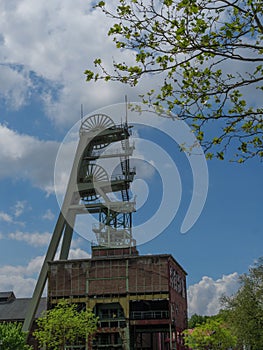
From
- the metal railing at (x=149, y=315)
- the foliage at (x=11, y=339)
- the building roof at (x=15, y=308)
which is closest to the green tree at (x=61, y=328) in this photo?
the foliage at (x=11, y=339)

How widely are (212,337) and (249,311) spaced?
22.7 ft

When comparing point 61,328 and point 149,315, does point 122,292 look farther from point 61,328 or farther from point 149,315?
point 61,328

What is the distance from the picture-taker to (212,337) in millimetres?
42688

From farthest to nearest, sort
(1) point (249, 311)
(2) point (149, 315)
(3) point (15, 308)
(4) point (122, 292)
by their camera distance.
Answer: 1. (3) point (15, 308)
2. (4) point (122, 292)
3. (2) point (149, 315)
4. (1) point (249, 311)

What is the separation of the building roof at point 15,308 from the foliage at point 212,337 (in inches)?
1039

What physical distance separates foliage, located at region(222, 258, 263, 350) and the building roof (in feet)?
107

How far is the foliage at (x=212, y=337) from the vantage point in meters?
41.8

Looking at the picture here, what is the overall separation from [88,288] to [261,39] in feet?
138

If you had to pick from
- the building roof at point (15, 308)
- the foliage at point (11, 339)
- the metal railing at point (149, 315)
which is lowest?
the foliage at point (11, 339)

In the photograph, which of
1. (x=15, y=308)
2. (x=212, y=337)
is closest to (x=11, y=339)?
(x=212, y=337)

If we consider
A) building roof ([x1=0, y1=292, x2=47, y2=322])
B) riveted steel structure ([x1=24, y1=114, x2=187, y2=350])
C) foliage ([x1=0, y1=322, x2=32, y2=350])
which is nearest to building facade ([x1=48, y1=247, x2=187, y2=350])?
riveted steel structure ([x1=24, y1=114, x2=187, y2=350])

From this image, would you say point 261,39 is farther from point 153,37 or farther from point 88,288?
point 88,288

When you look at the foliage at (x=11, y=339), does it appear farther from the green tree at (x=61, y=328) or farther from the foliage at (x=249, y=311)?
the foliage at (x=249, y=311)

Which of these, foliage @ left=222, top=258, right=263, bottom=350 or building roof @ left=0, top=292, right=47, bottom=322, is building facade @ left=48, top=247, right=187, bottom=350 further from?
building roof @ left=0, top=292, right=47, bottom=322
